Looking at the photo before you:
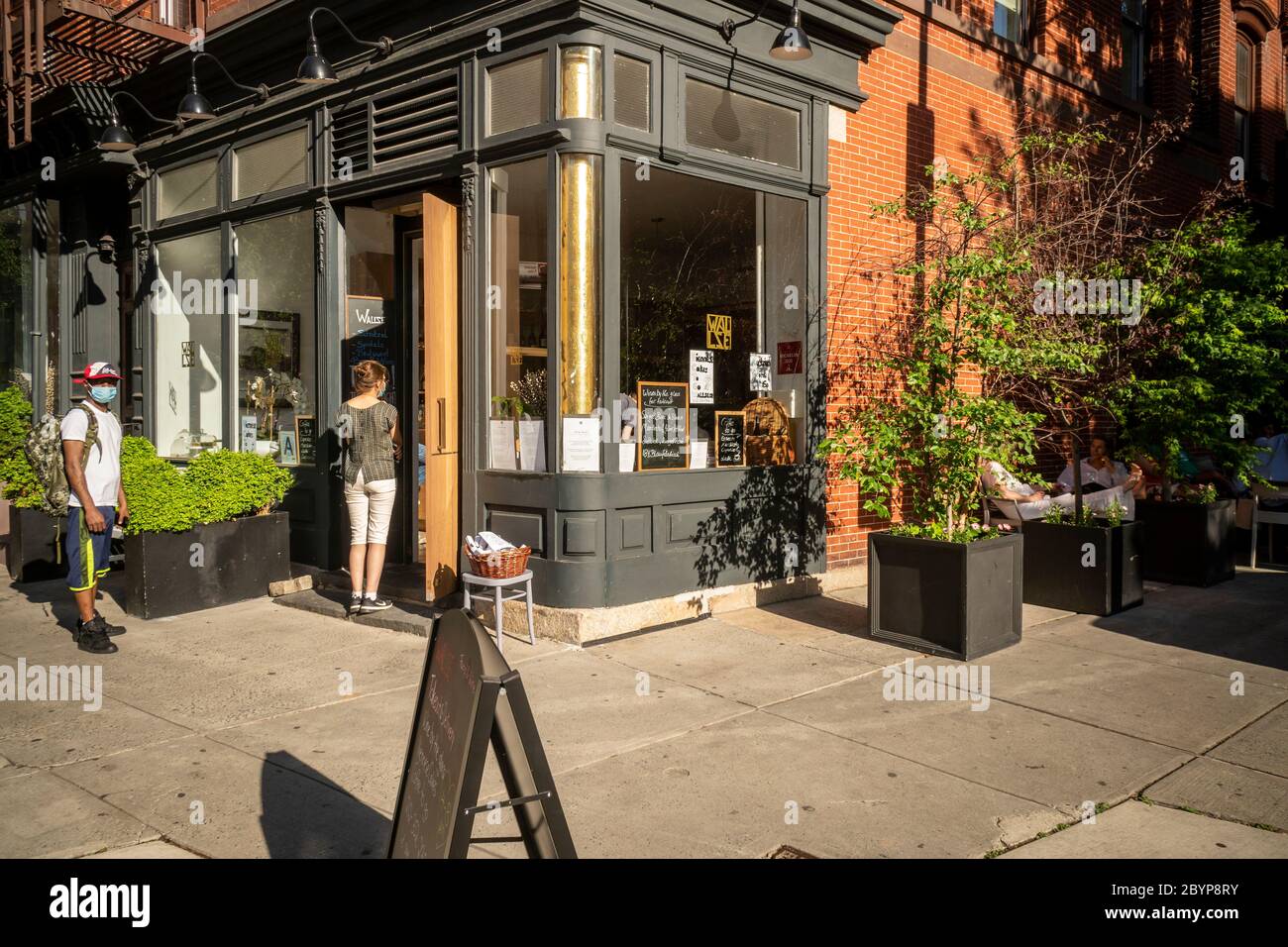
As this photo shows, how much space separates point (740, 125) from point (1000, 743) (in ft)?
17.6


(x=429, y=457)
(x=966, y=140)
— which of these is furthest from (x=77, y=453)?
(x=966, y=140)

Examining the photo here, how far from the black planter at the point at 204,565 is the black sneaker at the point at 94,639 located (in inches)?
38.7

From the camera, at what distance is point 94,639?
23.1 ft

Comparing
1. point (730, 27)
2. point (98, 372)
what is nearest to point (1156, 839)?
point (730, 27)

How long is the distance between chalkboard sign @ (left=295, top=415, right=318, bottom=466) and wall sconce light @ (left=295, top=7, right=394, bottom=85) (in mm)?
2967

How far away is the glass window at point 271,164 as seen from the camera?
9.64m

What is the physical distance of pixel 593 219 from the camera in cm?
748

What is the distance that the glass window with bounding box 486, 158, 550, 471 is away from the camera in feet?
25.1

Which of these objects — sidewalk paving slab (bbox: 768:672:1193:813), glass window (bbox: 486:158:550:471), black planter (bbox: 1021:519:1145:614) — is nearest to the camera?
sidewalk paving slab (bbox: 768:672:1193:813)

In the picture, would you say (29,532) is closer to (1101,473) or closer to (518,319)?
(518,319)

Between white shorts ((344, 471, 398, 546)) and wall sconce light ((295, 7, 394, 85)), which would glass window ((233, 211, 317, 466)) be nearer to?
wall sconce light ((295, 7, 394, 85))

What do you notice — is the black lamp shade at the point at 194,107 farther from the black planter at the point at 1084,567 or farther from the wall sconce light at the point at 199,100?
the black planter at the point at 1084,567

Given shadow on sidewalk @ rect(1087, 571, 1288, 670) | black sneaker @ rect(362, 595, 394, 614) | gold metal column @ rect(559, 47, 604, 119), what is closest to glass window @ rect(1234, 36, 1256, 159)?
shadow on sidewalk @ rect(1087, 571, 1288, 670)

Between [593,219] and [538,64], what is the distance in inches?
47.4
